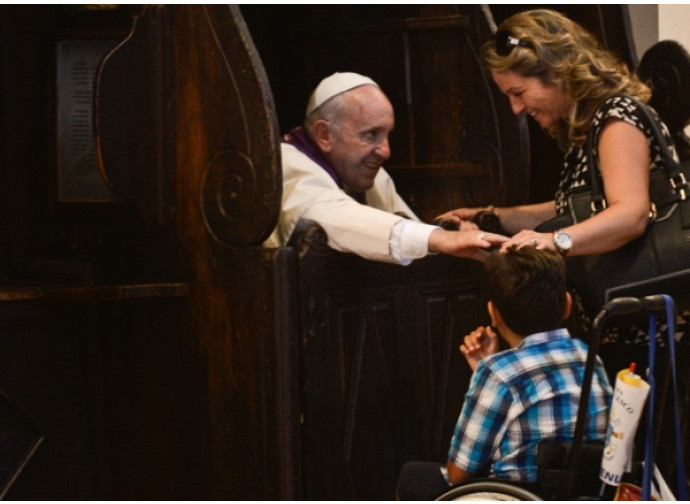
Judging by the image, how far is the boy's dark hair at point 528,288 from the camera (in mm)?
2652

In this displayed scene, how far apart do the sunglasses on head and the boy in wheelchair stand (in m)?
0.71

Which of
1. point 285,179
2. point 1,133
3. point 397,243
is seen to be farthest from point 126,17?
point 397,243

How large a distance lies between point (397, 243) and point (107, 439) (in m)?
1.22

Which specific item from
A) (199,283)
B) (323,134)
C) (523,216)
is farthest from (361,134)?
(199,283)

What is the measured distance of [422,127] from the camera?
163 inches

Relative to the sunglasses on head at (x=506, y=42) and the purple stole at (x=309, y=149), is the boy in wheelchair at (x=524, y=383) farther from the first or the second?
the purple stole at (x=309, y=149)

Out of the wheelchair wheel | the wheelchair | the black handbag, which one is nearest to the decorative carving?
the black handbag

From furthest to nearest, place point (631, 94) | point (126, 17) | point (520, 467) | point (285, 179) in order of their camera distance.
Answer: point (126, 17) < point (285, 179) < point (631, 94) < point (520, 467)

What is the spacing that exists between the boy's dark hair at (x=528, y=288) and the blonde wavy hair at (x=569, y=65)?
20.3 inches

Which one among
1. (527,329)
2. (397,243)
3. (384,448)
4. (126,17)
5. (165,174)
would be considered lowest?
(384,448)

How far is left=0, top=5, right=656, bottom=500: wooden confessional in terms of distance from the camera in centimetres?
309

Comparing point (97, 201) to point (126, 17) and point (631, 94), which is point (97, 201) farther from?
point (631, 94)

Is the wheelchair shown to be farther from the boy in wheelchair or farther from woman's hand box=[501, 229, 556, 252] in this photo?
woman's hand box=[501, 229, 556, 252]

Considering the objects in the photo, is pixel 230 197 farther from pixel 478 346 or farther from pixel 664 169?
pixel 664 169
